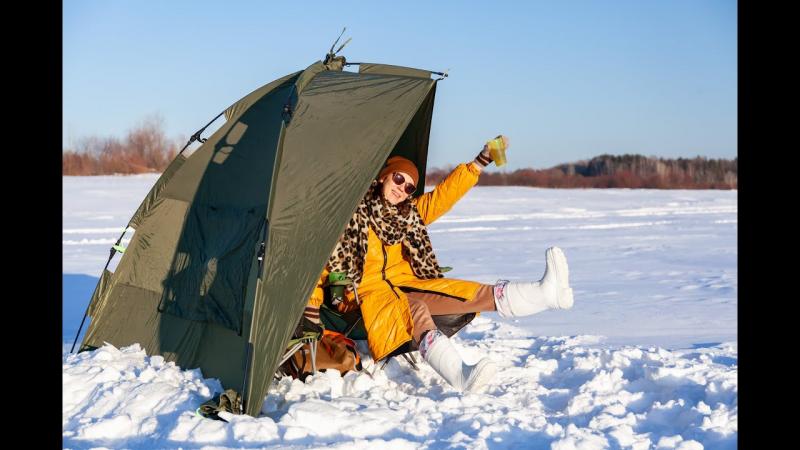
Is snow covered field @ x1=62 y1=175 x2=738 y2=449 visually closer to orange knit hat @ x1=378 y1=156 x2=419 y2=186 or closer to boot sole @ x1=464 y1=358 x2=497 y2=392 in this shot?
boot sole @ x1=464 y1=358 x2=497 y2=392

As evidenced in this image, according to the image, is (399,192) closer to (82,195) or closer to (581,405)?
(581,405)

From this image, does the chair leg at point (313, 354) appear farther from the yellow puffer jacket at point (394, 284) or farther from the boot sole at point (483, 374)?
the boot sole at point (483, 374)

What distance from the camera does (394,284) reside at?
541cm

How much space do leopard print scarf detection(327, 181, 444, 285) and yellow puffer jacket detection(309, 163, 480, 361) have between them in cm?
6

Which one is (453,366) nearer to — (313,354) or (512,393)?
(512,393)

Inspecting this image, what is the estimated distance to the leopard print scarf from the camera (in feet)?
17.2

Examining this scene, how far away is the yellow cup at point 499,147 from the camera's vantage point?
215 inches

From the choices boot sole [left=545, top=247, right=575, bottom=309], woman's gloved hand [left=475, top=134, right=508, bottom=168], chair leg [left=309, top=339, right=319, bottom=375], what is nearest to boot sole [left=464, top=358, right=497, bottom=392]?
boot sole [left=545, top=247, right=575, bottom=309]

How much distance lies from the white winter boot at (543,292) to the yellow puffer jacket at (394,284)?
223 mm

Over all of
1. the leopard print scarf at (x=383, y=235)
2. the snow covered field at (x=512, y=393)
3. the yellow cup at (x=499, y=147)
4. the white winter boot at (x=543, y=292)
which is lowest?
the snow covered field at (x=512, y=393)

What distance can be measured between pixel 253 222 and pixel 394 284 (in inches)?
39.3

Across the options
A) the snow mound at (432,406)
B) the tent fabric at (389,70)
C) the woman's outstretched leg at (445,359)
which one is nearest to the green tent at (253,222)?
the tent fabric at (389,70)

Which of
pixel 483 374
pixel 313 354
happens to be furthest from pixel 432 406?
pixel 313 354

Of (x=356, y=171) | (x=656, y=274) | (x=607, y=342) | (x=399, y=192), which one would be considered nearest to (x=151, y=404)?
(x=356, y=171)
